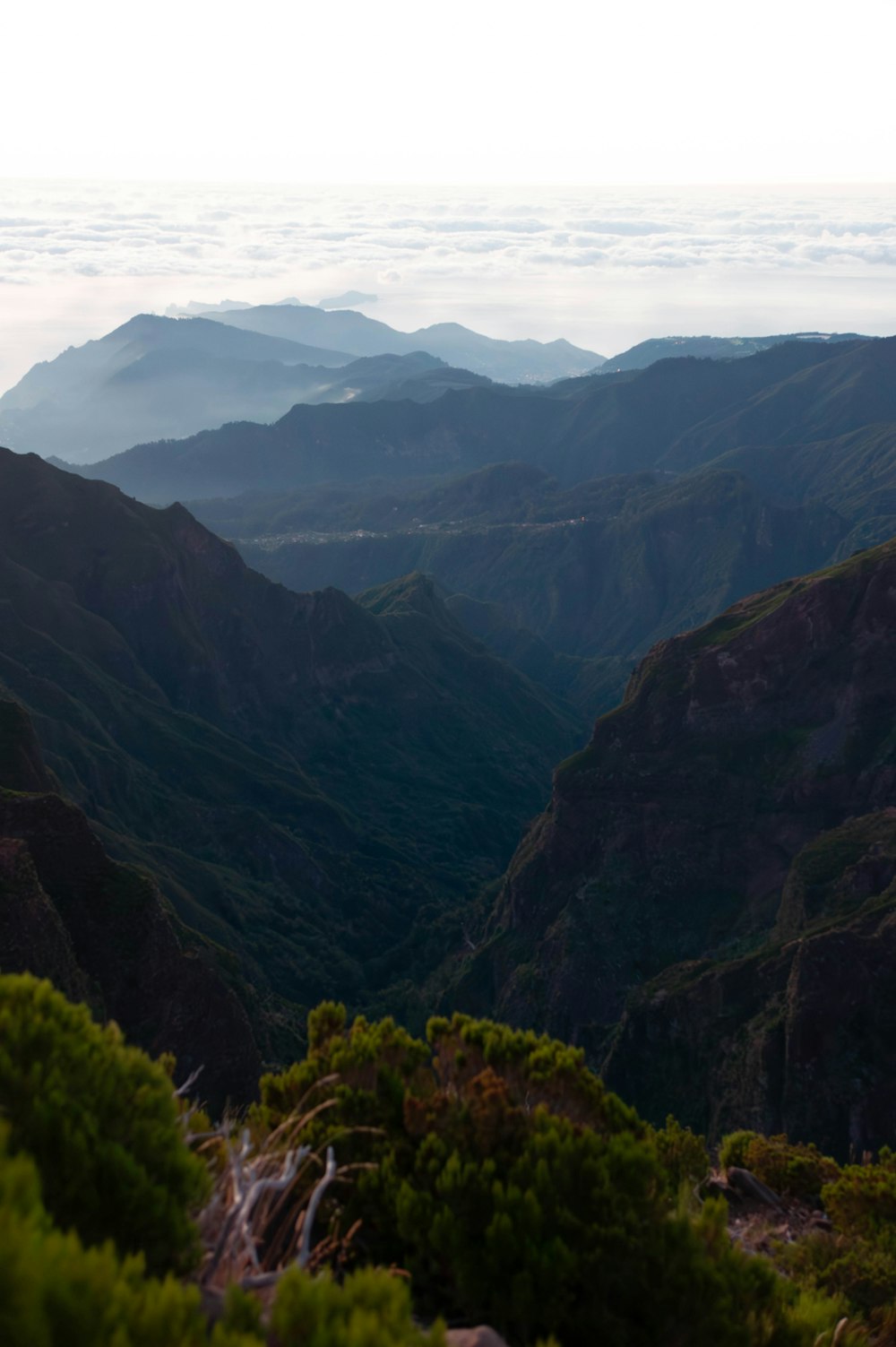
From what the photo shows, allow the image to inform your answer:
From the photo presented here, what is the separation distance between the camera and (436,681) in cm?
16612

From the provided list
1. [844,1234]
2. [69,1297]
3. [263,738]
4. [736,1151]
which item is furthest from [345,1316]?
[263,738]

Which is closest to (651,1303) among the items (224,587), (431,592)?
(224,587)

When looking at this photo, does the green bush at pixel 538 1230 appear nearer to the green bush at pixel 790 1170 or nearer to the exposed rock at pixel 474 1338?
the exposed rock at pixel 474 1338

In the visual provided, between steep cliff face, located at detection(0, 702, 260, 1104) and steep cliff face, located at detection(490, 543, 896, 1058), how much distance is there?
1235 inches

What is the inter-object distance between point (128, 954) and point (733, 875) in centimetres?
4672

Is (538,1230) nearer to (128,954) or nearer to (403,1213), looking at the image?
(403,1213)

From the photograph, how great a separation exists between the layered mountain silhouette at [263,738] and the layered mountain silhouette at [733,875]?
1693 centimetres

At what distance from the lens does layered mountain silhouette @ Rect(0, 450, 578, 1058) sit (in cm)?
8919

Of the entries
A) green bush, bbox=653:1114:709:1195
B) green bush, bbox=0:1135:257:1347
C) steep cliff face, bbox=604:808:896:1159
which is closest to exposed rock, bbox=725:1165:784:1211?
green bush, bbox=653:1114:709:1195

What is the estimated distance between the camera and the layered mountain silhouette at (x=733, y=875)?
5334 cm

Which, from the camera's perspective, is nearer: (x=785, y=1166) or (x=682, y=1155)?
(x=682, y=1155)

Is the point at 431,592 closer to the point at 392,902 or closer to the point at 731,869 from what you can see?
the point at 392,902

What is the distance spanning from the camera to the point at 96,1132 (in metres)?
11.8

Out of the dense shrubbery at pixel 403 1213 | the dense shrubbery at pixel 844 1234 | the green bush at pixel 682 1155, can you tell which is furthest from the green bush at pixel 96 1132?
the green bush at pixel 682 1155
